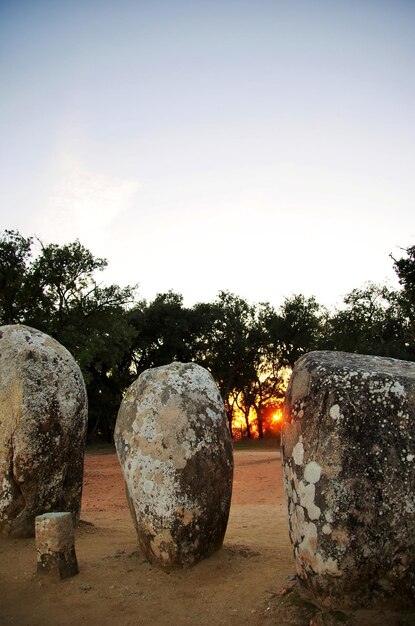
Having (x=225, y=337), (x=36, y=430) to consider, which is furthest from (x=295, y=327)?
(x=36, y=430)

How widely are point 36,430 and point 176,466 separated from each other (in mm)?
2877

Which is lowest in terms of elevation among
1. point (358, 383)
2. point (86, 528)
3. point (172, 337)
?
point (86, 528)

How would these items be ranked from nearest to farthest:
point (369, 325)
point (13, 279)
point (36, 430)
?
1. point (36, 430)
2. point (13, 279)
3. point (369, 325)

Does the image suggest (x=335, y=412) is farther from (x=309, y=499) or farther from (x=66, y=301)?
(x=66, y=301)

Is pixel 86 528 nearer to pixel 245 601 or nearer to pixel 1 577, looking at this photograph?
pixel 1 577

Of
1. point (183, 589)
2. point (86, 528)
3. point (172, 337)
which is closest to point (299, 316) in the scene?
point (172, 337)

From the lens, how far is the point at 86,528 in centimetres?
837

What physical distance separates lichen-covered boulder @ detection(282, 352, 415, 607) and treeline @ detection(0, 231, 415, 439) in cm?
2004

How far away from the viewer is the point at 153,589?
17.7 ft

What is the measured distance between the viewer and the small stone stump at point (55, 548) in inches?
231

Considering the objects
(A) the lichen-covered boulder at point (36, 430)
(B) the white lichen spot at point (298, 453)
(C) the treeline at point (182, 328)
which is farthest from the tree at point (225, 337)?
(B) the white lichen spot at point (298, 453)

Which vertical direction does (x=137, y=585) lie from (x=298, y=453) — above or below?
below

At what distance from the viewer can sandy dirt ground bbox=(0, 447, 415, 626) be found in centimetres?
465

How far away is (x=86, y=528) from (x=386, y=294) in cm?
3222
